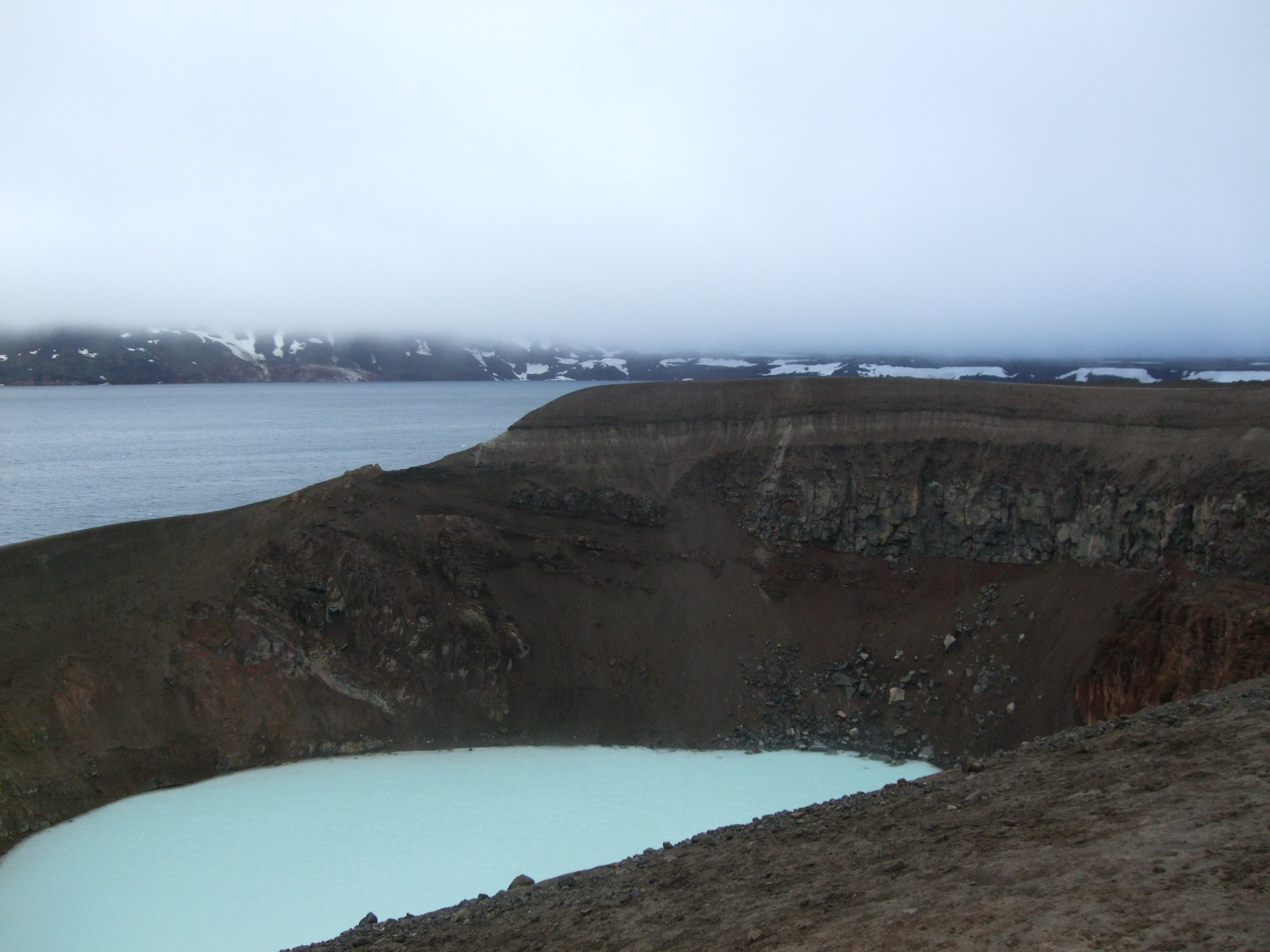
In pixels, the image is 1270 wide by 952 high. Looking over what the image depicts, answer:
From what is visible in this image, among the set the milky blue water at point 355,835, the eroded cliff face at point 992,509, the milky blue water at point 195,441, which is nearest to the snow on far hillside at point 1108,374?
the eroded cliff face at point 992,509

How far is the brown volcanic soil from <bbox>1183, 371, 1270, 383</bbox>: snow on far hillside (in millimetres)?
61010

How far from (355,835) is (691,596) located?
17927 millimetres

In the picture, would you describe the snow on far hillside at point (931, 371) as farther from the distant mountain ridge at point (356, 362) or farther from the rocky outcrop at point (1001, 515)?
the rocky outcrop at point (1001, 515)

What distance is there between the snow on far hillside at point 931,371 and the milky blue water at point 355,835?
66.8 meters

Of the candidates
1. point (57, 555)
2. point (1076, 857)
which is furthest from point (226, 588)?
point (1076, 857)

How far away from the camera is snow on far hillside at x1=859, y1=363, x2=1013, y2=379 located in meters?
96.3

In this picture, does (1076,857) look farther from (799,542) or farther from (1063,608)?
(799,542)

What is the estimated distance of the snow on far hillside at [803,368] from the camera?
126 m

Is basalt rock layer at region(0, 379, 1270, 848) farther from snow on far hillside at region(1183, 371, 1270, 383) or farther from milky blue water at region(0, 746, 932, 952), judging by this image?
snow on far hillside at region(1183, 371, 1270, 383)

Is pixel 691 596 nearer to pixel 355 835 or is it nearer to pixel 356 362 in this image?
pixel 355 835

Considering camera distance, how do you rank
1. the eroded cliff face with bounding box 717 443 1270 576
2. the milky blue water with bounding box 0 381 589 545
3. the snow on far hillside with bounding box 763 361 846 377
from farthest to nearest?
the snow on far hillside with bounding box 763 361 846 377 → the milky blue water with bounding box 0 381 589 545 → the eroded cliff face with bounding box 717 443 1270 576

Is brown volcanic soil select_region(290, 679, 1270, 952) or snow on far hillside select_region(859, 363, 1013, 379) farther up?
snow on far hillside select_region(859, 363, 1013, 379)

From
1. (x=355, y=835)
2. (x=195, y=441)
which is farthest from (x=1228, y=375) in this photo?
(x=195, y=441)

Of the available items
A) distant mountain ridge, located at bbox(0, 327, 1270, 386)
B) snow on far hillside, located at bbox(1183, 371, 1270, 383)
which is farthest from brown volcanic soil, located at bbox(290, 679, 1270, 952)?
distant mountain ridge, located at bbox(0, 327, 1270, 386)
